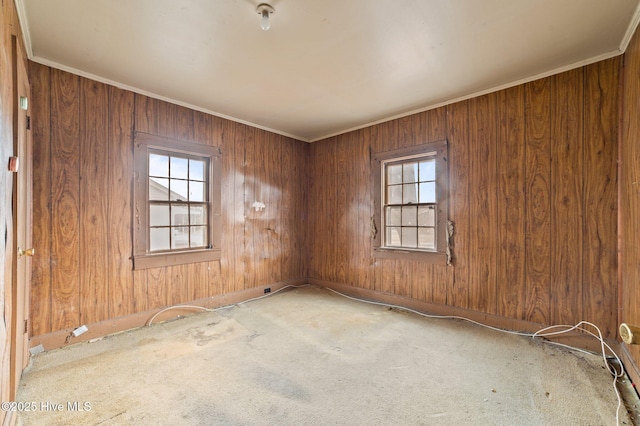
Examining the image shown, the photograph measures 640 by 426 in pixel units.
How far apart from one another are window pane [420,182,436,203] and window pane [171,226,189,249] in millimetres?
2975

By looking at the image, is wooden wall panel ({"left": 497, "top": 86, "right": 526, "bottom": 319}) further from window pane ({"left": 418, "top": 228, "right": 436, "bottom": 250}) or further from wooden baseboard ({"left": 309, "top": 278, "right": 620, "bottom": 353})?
window pane ({"left": 418, "top": 228, "right": 436, "bottom": 250})

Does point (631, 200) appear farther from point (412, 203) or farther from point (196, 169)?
point (196, 169)

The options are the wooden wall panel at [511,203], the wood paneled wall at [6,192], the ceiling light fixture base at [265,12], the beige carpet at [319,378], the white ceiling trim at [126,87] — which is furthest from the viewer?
the wooden wall panel at [511,203]

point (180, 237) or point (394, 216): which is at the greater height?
point (394, 216)

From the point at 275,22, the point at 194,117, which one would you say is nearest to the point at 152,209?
the point at 194,117

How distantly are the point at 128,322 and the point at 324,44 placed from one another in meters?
3.28

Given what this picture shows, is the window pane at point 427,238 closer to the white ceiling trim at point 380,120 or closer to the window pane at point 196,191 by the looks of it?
the white ceiling trim at point 380,120

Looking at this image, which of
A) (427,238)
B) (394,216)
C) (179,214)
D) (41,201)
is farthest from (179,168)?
(427,238)

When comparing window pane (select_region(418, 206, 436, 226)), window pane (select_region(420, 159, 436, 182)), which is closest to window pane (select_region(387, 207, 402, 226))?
window pane (select_region(418, 206, 436, 226))

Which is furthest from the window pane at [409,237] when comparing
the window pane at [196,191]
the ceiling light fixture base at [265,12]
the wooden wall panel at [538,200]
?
the ceiling light fixture base at [265,12]

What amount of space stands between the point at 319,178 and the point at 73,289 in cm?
335

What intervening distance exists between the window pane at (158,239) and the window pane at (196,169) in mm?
732

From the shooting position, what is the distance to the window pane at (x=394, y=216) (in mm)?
3799

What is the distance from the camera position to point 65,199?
2.59 metres
